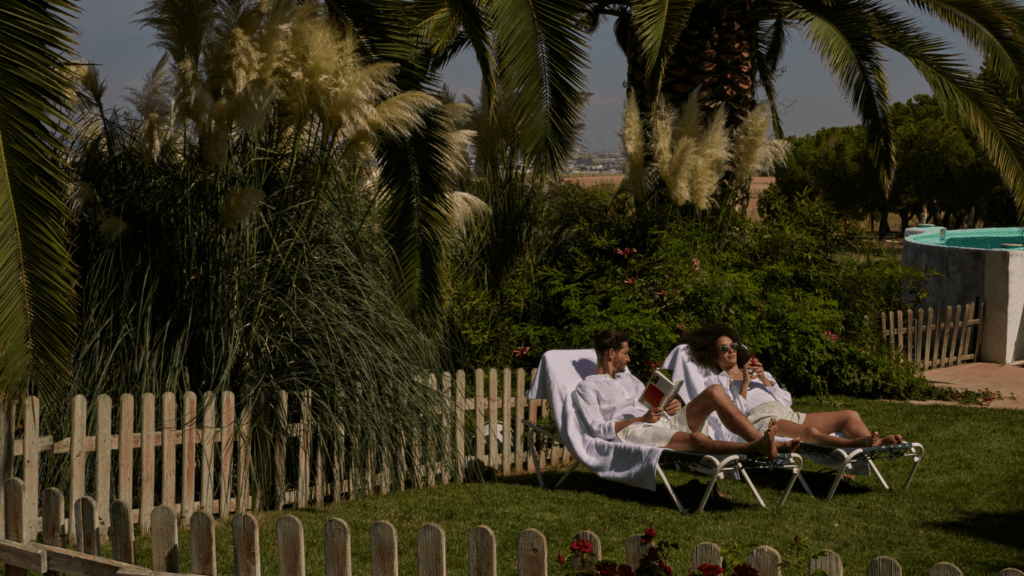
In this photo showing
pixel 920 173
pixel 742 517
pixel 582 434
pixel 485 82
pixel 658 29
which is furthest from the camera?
pixel 920 173

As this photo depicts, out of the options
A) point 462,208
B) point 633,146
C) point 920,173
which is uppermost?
point 920,173

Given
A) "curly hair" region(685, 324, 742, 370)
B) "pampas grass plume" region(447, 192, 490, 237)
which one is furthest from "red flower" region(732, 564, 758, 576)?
"pampas grass plume" region(447, 192, 490, 237)

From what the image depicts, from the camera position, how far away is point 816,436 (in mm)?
6598

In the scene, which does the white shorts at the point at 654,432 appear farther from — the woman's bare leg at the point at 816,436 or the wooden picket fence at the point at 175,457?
the wooden picket fence at the point at 175,457

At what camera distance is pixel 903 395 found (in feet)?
35.0

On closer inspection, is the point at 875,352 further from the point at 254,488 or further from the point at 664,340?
Answer: the point at 254,488

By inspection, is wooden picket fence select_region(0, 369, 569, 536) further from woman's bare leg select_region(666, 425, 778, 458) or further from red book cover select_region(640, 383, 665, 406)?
woman's bare leg select_region(666, 425, 778, 458)

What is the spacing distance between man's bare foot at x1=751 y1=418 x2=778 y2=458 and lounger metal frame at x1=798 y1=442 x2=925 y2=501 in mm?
536

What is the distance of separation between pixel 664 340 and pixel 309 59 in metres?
4.23

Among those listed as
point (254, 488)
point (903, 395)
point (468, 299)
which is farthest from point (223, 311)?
point (903, 395)

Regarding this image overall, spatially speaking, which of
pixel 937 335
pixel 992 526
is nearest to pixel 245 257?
pixel 992 526

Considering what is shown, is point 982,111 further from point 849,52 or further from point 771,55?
point 771,55

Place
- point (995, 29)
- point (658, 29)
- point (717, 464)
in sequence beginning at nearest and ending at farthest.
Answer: point (717, 464), point (658, 29), point (995, 29)

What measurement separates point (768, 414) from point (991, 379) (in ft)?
23.2
